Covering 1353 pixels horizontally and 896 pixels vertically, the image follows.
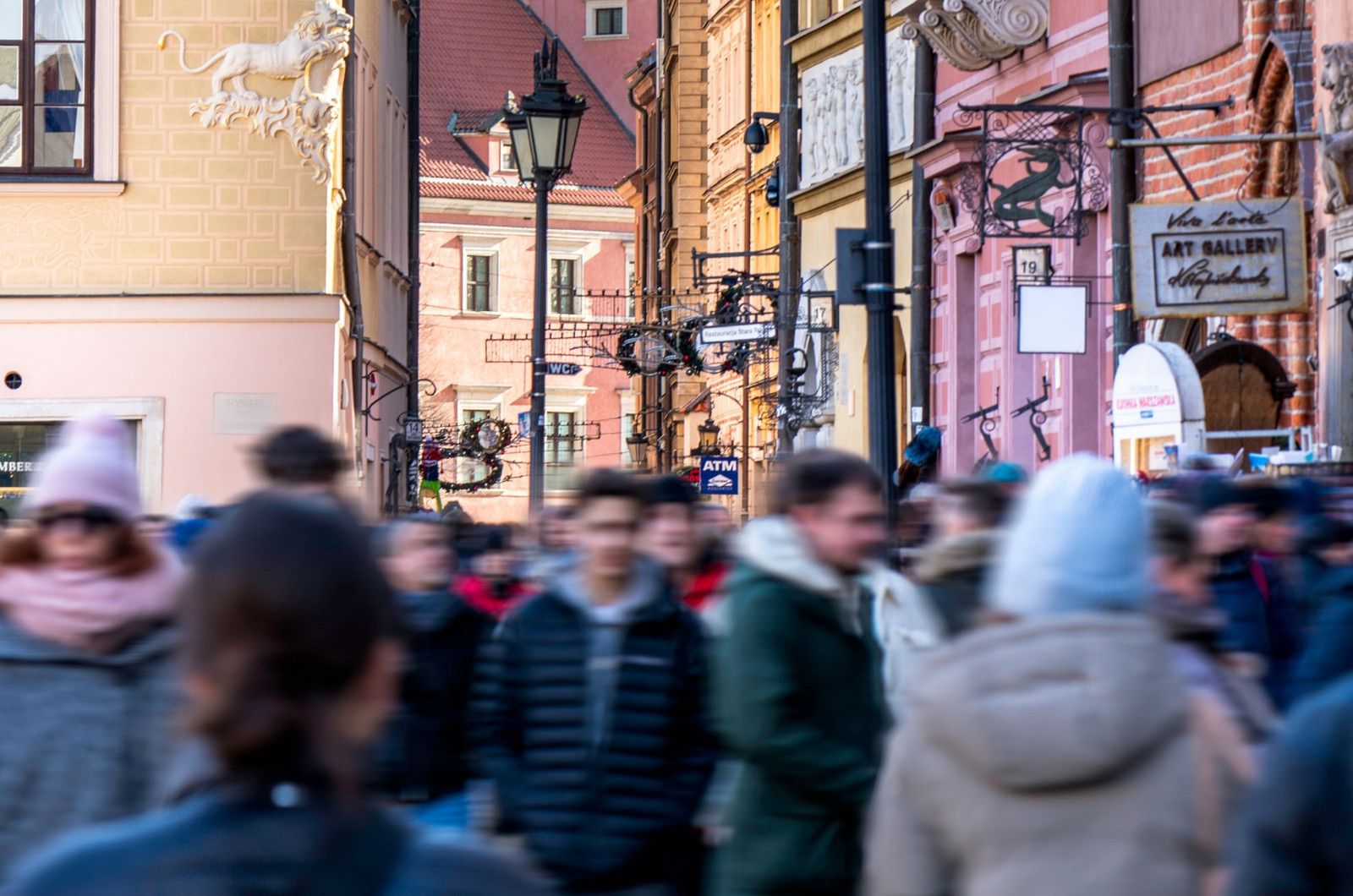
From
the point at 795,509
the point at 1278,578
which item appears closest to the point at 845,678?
the point at 795,509

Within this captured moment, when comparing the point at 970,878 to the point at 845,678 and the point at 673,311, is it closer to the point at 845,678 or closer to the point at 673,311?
the point at 845,678

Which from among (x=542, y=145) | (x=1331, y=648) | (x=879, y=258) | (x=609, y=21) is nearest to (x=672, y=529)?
(x=1331, y=648)

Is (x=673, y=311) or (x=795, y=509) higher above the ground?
(x=673, y=311)

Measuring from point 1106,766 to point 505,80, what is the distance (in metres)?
75.5

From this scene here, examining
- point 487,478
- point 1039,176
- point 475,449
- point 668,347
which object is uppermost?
point 1039,176

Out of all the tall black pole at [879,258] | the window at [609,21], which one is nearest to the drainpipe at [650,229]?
the window at [609,21]

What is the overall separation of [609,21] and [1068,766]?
76321 millimetres

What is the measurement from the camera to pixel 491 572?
9602 millimetres

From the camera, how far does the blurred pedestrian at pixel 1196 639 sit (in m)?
4.21

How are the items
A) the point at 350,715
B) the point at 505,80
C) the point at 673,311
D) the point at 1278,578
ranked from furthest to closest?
1. the point at 505,80
2. the point at 673,311
3. the point at 1278,578
4. the point at 350,715

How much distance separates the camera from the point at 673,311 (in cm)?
4825

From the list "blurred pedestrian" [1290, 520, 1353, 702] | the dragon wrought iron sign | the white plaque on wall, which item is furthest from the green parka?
the white plaque on wall

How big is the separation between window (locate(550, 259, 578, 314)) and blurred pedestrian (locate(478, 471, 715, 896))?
6593 cm

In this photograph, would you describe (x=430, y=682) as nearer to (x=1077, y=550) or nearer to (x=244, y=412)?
(x=1077, y=550)
